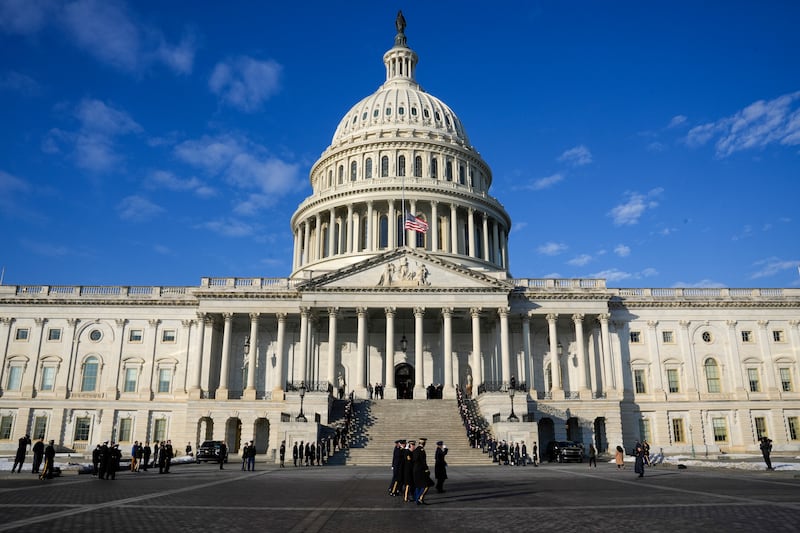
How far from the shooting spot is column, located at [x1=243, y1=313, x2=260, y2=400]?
56.7 meters

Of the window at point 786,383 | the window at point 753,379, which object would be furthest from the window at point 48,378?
the window at point 786,383

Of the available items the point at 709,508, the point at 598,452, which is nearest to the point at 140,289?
the point at 598,452

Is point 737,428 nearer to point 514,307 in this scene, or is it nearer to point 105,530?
point 514,307

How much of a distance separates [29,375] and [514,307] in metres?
47.3

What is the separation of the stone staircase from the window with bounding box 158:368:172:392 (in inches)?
860

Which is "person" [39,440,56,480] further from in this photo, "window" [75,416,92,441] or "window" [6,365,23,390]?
"window" [6,365,23,390]

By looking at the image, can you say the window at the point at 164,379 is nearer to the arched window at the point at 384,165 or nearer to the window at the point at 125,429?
the window at the point at 125,429

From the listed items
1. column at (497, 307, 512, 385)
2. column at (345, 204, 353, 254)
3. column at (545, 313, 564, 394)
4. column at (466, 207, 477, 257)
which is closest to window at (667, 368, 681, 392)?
column at (545, 313, 564, 394)

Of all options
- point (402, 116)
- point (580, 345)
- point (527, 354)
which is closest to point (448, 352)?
point (527, 354)

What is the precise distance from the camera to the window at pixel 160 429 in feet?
195

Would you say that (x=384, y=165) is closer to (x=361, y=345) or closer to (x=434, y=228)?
(x=434, y=228)

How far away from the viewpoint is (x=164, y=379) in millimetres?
61188

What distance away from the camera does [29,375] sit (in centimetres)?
6088

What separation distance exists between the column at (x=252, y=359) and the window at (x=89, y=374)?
1526 centimetres
